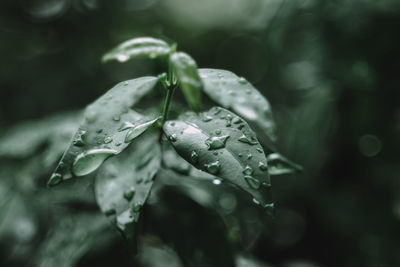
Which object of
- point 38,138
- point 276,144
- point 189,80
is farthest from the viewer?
point 276,144

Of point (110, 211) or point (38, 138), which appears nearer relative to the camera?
point (110, 211)

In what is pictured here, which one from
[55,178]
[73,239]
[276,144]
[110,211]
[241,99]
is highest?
[241,99]

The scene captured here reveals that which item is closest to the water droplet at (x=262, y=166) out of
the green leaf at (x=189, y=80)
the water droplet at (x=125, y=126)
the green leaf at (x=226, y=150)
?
the green leaf at (x=226, y=150)

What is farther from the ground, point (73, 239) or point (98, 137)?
point (98, 137)

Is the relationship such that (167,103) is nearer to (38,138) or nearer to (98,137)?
(98,137)

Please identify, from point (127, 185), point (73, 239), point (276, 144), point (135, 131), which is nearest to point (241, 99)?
point (135, 131)

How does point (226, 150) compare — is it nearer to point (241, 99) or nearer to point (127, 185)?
point (241, 99)

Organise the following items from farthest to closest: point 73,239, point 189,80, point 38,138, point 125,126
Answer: point 38,138
point 73,239
point 125,126
point 189,80
